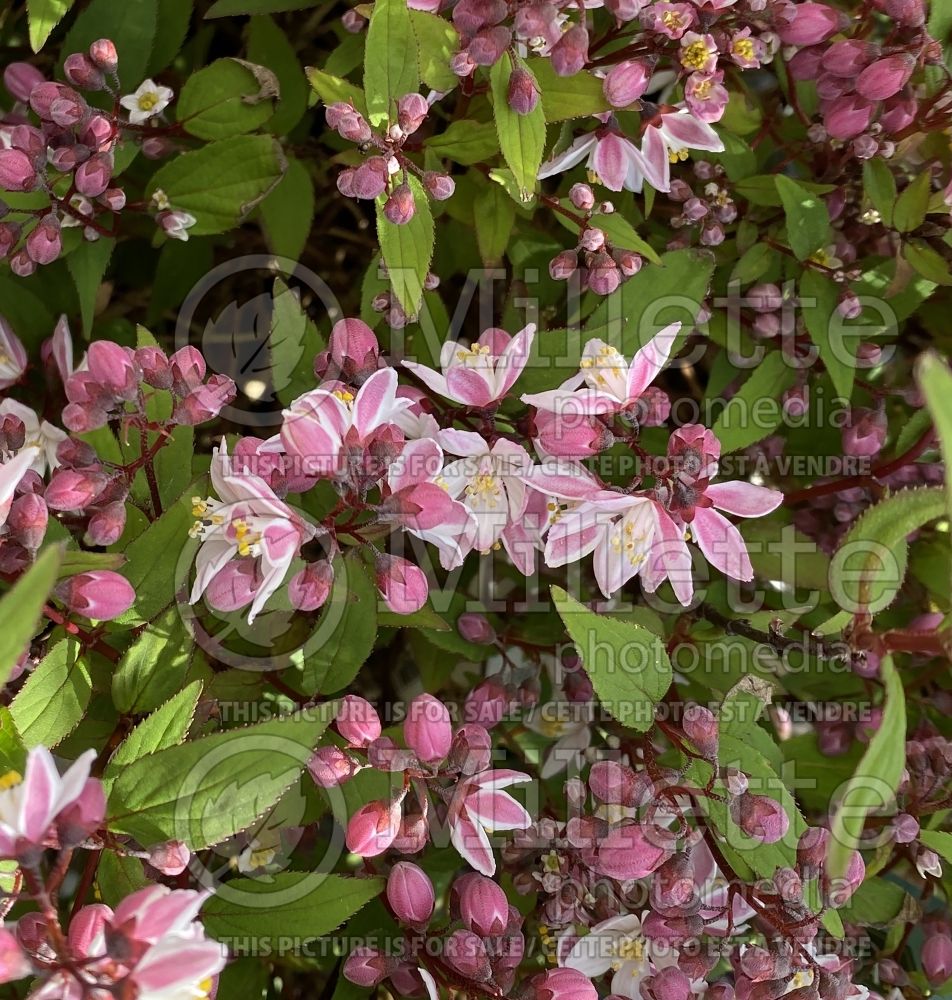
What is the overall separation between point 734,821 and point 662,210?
1092mm

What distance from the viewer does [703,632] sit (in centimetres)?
152

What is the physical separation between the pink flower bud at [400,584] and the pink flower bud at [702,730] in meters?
0.36

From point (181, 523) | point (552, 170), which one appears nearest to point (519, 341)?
point (552, 170)

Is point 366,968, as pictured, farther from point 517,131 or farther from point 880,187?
point 880,187

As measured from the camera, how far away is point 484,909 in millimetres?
1215

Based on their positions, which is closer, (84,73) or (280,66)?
(84,73)

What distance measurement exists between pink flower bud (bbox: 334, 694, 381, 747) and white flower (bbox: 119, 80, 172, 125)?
101 centimetres

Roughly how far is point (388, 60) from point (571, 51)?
24cm

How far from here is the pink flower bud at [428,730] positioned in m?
1.17

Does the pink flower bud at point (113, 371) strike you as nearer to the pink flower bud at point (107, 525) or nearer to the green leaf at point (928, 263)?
the pink flower bud at point (107, 525)

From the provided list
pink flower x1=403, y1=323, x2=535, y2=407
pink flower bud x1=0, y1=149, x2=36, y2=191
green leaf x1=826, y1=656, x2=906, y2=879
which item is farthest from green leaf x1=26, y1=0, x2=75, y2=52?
green leaf x1=826, y1=656, x2=906, y2=879

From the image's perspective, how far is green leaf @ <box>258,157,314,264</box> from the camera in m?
1.70

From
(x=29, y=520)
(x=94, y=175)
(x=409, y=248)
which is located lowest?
(x=29, y=520)

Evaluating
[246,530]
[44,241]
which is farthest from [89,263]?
[246,530]
